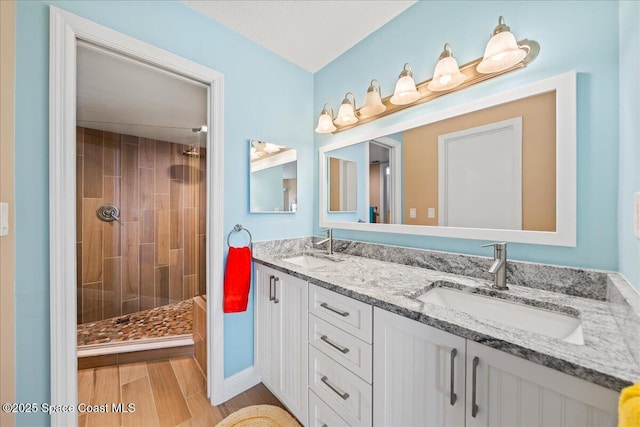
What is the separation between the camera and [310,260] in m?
1.81

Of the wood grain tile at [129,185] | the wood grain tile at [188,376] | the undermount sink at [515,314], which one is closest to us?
the undermount sink at [515,314]

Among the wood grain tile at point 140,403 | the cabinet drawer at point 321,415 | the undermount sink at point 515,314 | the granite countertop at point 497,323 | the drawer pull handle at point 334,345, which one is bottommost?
the wood grain tile at point 140,403

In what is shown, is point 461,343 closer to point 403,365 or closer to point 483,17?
point 403,365

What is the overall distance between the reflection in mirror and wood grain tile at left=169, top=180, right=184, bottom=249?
1795mm

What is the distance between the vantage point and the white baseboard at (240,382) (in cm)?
155

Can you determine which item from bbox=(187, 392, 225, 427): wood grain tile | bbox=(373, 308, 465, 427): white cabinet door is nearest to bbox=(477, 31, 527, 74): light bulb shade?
bbox=(373, 308, 465, 427): white cabinet door

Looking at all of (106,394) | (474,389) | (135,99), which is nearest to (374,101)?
(474,389)

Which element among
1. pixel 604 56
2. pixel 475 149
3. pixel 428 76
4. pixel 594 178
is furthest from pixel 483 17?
pixel 594 178

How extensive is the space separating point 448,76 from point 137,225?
3105 mm

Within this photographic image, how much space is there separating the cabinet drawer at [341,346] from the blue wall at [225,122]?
0.71m

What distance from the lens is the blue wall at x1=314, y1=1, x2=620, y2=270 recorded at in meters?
0.87

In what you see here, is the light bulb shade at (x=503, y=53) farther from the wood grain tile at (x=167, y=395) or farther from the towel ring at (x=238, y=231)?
the wood grain tile at (x=167, y=395)

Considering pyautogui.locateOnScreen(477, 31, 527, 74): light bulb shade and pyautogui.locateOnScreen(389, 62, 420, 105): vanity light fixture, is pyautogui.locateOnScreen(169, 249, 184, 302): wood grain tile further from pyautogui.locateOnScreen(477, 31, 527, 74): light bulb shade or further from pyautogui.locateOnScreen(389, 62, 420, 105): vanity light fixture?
pyautogui.locateOnScreen(477, 31, 527, 74): light bulb shade

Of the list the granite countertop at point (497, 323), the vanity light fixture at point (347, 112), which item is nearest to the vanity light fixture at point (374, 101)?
the vanity light fixture at point (347, 112)
